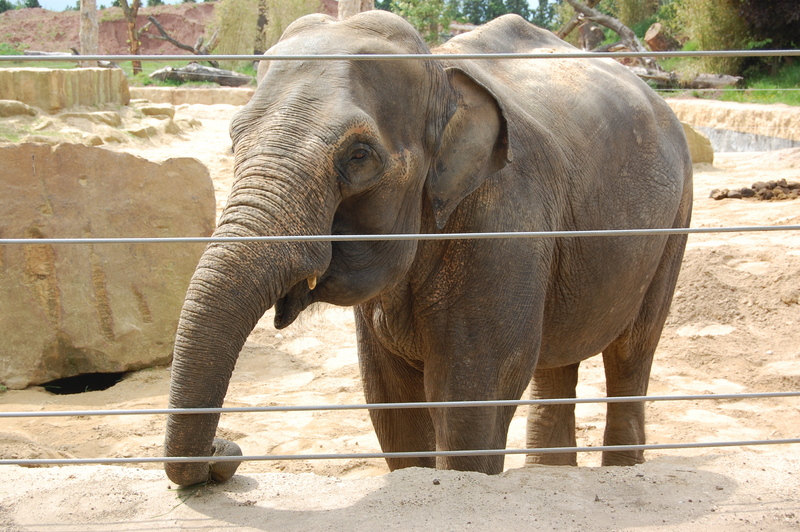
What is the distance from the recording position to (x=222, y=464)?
2.46 meters

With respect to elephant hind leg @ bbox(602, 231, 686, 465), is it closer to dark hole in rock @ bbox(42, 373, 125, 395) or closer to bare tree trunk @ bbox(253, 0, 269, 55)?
dark hole in rock @ bbox(42, 373, 125, 395)

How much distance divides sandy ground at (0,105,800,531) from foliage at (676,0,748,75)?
38.7 ft

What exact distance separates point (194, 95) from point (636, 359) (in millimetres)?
18963

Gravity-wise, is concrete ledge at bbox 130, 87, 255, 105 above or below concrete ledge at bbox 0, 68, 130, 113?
below

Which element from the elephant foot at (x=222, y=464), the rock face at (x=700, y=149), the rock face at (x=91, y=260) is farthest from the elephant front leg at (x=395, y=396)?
the rock face at (x=700, y=149)

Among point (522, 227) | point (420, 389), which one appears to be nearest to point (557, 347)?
point (420, 389)

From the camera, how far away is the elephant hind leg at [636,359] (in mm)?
4477

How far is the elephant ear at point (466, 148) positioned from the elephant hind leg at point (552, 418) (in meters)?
1.99

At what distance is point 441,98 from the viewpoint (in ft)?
9.38

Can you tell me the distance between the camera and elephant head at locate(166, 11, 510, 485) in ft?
7.43

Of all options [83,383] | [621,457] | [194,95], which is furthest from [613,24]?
[621,457]

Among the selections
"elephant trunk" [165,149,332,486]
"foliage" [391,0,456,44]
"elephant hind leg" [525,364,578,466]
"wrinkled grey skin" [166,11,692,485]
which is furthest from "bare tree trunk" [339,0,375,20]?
"foliage" [391,0,456,44]

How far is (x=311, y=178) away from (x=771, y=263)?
18.5 ft

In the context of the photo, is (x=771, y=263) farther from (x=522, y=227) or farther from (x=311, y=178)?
(x=311, y=178)
